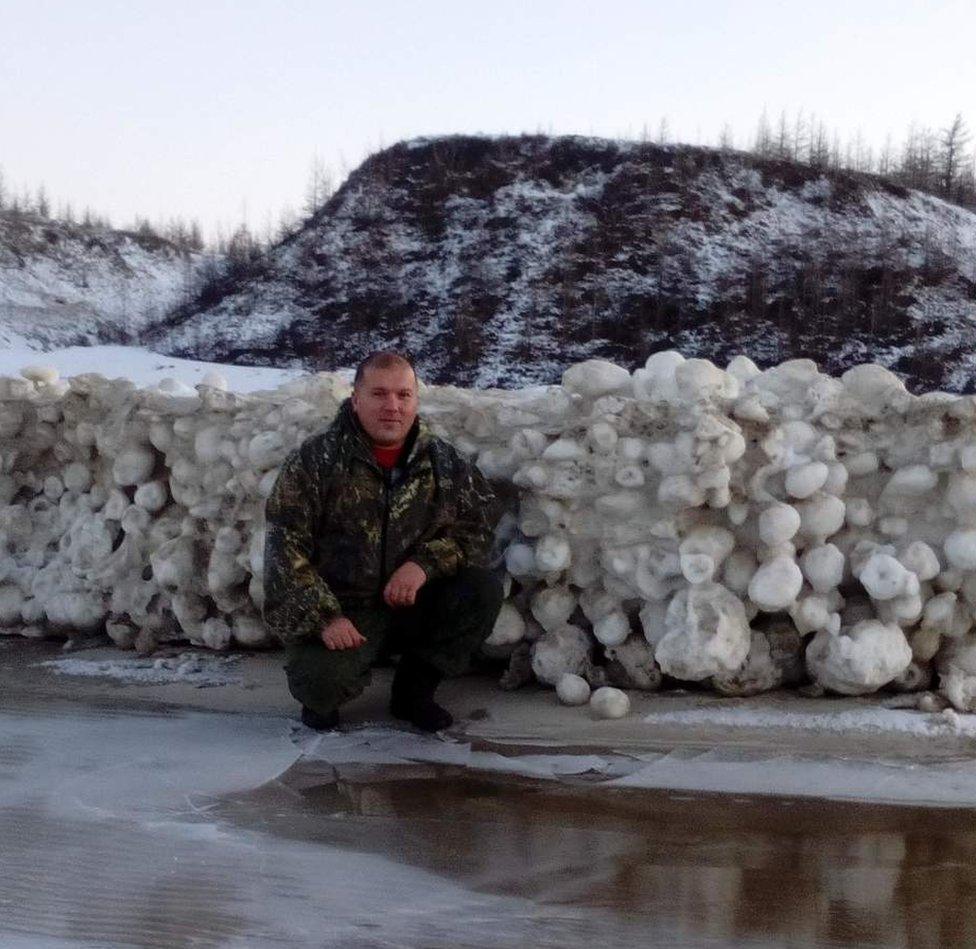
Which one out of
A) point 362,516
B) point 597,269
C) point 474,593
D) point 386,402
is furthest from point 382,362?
point 597,269

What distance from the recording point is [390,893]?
2.42 meters

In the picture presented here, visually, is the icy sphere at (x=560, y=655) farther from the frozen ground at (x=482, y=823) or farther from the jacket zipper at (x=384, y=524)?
the jacket zipper at (x=384, y=524)

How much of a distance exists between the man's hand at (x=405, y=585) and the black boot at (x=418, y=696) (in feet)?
0.86

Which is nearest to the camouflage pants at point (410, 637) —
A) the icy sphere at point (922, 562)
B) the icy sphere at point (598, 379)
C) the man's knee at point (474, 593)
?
the man's knee at point (474, 593)

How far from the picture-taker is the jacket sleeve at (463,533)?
11.3 feet

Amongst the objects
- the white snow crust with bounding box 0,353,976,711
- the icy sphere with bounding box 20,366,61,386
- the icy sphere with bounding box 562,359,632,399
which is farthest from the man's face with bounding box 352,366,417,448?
the icy sphere with bounding box 20,366,61,386

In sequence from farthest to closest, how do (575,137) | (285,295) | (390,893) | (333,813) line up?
(575,137)
(285,295)
(333,813)
(390,893)

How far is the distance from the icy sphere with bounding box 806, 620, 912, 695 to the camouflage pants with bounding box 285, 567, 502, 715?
922 millimetres

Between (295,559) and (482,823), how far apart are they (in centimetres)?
93

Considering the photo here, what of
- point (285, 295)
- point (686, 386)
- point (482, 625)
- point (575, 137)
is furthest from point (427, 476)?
point (575, 137)

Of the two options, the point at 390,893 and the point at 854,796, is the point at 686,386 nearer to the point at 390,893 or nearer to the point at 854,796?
the point at 854,796

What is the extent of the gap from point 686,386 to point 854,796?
1.25m

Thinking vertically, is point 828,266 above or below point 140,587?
above

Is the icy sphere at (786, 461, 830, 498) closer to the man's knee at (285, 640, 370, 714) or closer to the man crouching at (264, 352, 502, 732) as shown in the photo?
the man crouching at (264, 352, 502, 732)
